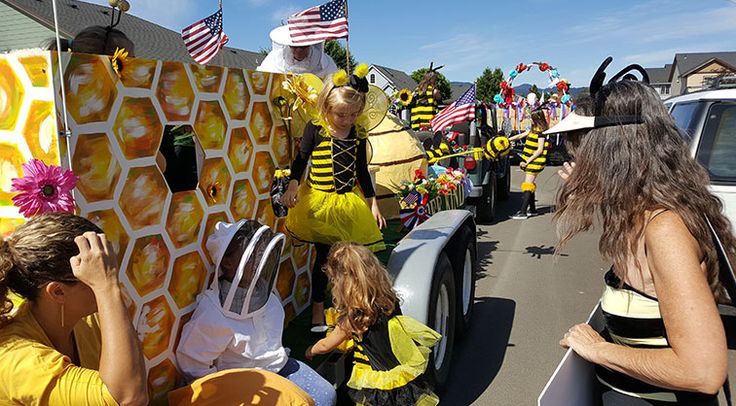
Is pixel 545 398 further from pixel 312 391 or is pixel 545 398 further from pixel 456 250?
pixel 456 250

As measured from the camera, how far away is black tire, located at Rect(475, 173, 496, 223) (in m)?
9.10

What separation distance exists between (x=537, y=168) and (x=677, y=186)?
8.20m

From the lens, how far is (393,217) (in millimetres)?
5309

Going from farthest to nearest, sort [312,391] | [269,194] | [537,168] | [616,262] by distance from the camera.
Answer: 1. [537,168]
2. [269,194]
3. [312,391]
4. [616,262]

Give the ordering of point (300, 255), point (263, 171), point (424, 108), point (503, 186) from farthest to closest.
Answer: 1. point (503, 186)
2. point (424, 108)
3. point (300, 255)
4. point (263, 171)

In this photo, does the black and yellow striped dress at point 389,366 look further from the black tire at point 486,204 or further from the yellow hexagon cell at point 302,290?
the black tire at point 486,204

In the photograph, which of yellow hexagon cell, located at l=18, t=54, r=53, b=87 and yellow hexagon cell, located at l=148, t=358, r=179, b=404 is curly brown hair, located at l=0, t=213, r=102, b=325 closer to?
yellow hexagon cell, located at l=18, t=54, r=53, b=87

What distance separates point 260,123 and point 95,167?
119 centimetres

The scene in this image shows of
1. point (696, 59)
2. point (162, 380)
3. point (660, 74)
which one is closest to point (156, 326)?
point (162, 380)

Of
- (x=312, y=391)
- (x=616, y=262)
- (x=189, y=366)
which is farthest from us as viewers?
(x=312, y=391)

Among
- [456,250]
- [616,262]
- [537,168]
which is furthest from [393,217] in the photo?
[537,168]

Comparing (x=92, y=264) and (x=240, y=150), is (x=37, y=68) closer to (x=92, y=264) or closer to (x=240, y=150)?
(x=92, y=264)

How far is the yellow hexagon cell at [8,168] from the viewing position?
173 centimetres

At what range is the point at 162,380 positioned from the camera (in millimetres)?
2193
